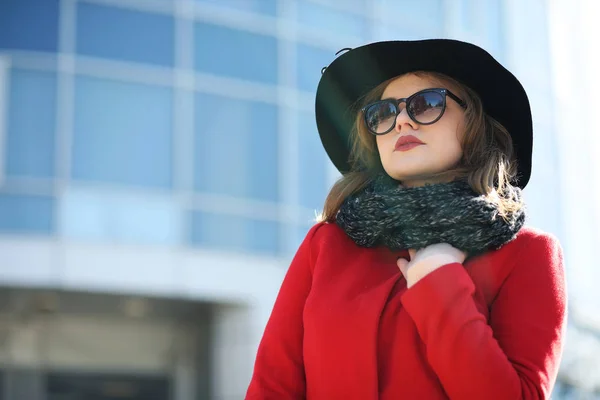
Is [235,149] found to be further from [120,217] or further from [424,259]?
[424,259]

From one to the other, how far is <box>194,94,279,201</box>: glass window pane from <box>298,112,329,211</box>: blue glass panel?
42cm

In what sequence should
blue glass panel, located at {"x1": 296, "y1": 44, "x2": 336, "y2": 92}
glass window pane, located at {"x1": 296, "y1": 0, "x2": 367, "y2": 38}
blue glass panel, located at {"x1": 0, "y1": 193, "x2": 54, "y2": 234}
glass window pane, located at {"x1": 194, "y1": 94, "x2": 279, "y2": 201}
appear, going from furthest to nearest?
glass window pane, located at {"x1": 296, "y1": 0, "x2": 367, "y2": 38}
blue glass panel, located at {"x1": 296, "y1": 44, "x2": 336, "y2": 92}
glass window pane, located at {"x1": 194, "y1": 94, "x2": 279, "y2": 201}
blue glass panel, located at {"x1": 0, "y1": 193, "x2": 54, "y2": 234}

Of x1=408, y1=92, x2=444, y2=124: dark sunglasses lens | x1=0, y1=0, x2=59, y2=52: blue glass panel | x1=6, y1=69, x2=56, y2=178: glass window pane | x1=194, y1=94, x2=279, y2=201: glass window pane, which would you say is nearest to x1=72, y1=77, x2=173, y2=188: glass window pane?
x1=6, y1=69, x2=56, y2=178: glass window pane

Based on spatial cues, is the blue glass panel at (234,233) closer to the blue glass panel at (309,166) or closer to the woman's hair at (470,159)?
the blue glass panel at (309,166)

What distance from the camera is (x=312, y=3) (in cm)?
1468

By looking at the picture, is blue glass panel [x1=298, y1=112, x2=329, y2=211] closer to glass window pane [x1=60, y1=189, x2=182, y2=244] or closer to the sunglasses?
glass window pane [x1=60, y1=189, x2=182, y2=244]

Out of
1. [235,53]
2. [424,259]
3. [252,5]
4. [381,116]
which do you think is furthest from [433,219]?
[252,5]

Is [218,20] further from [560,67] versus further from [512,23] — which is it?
[560,67]

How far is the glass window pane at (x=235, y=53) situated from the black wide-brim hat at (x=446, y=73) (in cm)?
1109

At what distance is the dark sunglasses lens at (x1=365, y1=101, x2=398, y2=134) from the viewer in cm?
261

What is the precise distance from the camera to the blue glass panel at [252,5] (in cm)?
1384

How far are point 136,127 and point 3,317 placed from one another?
3.54 metres

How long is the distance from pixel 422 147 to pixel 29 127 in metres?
10.9

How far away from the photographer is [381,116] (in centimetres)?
263
